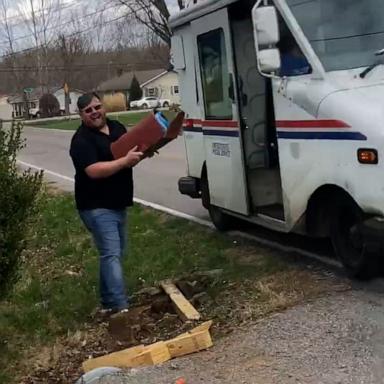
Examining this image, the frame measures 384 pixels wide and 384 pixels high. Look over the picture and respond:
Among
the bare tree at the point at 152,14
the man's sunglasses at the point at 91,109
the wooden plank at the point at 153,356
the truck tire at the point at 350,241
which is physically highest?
the bare tree at the point at 152,14

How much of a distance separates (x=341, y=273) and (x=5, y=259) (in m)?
2.90

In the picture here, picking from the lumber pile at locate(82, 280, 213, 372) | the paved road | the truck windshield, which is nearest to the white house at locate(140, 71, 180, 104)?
the paved road

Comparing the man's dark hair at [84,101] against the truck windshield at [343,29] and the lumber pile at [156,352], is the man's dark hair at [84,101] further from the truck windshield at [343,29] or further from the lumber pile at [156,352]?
the lumber pile at [156,352]

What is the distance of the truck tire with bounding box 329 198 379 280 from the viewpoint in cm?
603

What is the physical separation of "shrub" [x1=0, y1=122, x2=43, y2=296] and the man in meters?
0.73

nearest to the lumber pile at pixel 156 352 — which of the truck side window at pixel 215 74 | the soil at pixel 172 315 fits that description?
the soil at pixel 172 315

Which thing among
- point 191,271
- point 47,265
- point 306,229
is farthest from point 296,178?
point 47,265

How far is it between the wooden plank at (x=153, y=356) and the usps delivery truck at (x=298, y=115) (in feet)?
5.83

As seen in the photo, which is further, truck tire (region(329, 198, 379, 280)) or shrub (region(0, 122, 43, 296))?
truck tire (region(329, 198, 379, 280))

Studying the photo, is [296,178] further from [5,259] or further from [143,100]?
[143,100]

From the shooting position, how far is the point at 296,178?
21.3 ft

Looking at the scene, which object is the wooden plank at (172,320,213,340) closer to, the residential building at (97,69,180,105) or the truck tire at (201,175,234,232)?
the truck tire at (201,175,234,232)

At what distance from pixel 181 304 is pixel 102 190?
1107 millimetres

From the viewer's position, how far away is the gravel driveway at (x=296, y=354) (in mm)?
4492
